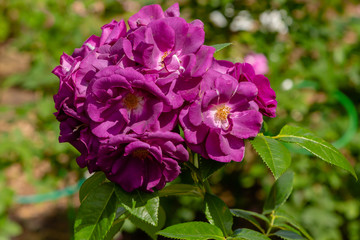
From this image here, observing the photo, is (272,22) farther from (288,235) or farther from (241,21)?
(288,235)

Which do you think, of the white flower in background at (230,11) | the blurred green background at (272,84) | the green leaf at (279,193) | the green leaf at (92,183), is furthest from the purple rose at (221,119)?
the white flower in background at (230,11)

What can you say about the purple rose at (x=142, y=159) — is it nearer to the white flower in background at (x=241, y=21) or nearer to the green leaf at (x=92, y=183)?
the green leaf at (x=92, y=183)

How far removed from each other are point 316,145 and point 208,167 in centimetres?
20

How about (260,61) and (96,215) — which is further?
(260,61)

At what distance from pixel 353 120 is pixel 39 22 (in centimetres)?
178

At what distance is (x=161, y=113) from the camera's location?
79 cm

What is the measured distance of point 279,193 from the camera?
3.78ft

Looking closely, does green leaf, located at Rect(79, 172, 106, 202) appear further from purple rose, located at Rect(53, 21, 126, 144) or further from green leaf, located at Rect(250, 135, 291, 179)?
green leaf, located at Rect(250, 135, 291, 179)

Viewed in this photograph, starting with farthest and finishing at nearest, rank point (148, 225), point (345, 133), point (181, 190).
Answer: point (345, 133)
point (148, 225)
point (181, 190)

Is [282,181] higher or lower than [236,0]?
higher

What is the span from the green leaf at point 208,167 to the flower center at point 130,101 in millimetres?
169

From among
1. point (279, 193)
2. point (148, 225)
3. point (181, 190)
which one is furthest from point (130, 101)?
point (279, 193)

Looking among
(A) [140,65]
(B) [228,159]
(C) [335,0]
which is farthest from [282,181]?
(C) [335,0]

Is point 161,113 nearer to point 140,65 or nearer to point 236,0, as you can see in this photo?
point 140,65
